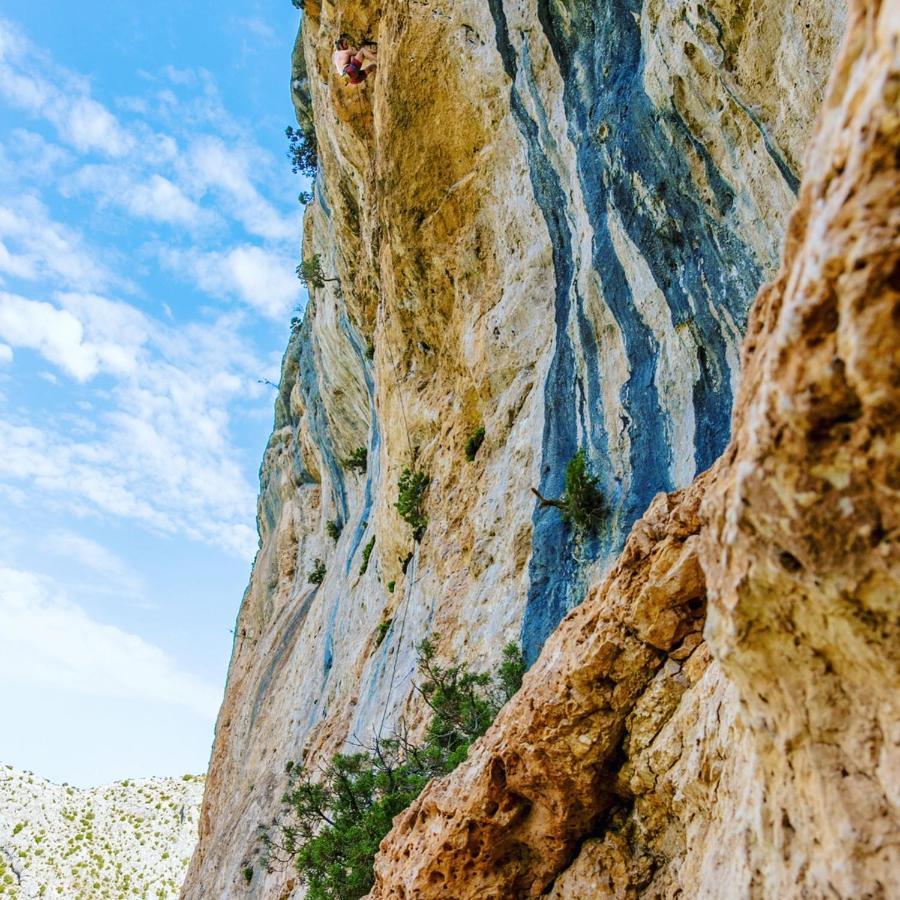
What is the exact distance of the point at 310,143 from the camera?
2591cm

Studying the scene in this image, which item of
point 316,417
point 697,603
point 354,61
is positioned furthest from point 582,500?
point 316,417

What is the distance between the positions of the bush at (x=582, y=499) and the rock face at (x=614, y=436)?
0.24 meters

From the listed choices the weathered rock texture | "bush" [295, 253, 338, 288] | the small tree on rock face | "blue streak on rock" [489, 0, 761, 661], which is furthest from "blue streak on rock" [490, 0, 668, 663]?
"bush" [295, 253, 338, 288]

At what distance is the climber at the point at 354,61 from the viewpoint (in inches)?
632

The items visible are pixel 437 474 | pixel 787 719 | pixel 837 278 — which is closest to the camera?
pixel 837 278

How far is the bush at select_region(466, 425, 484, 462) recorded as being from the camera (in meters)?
13.1

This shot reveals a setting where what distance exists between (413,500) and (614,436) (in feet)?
19.7

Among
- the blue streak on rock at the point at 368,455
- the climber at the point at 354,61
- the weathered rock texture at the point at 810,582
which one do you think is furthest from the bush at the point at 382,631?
the climber at the point at 354,61

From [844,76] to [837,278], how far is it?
25.9 inches

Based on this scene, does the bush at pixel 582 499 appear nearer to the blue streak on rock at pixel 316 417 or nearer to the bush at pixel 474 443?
the bush at pixel 474 443

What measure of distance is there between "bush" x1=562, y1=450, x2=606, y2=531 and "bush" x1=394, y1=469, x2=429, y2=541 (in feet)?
17.7

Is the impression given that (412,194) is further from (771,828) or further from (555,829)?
(771,828)

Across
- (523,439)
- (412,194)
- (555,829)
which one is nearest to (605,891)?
(555,829)

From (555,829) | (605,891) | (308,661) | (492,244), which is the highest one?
(492,244)
